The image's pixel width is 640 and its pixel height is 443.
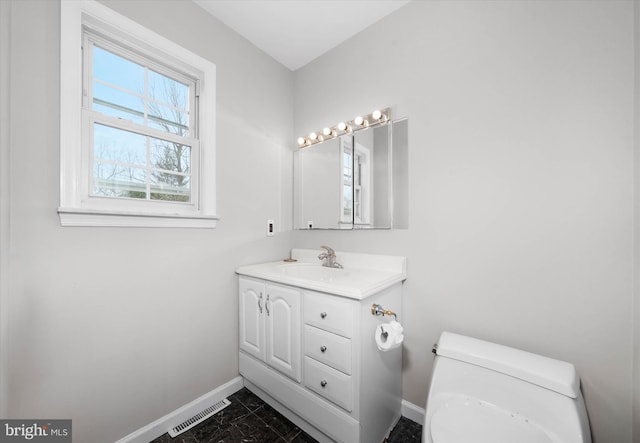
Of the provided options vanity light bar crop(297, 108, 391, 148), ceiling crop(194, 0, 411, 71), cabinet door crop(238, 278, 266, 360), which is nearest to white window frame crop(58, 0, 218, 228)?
ceiling crop(194, 0, 411, 71)

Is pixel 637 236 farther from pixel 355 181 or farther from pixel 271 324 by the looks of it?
pixel 271 324

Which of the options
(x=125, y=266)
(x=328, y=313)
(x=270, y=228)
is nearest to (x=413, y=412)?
(x=328, y=313)

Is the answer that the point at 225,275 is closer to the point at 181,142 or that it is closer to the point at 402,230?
the point at 181,142

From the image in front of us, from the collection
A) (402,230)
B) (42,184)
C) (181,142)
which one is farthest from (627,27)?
(42,184)

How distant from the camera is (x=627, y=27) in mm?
993

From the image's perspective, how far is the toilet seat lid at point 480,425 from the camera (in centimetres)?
86

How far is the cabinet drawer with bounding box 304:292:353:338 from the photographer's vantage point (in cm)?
120

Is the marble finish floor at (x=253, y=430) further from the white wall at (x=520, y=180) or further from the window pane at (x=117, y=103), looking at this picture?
the window pane at (x=117, y=103)

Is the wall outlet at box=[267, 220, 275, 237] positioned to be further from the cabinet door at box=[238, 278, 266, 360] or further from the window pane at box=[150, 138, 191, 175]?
the window pane at box=[150, 138, 191, 175]

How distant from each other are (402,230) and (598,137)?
930 millimetres

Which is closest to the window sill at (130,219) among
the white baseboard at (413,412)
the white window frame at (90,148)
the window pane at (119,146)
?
the white window frame at (90,148)

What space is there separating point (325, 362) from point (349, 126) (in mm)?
1530

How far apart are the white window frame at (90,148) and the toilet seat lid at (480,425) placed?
5.10 ft

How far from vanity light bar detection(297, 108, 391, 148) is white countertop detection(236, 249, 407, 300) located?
0.89 meters
